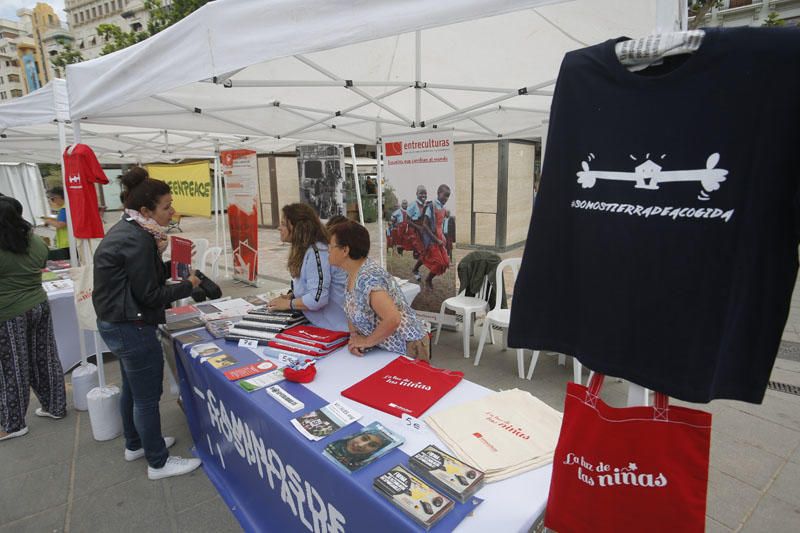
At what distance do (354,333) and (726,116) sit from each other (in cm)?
182

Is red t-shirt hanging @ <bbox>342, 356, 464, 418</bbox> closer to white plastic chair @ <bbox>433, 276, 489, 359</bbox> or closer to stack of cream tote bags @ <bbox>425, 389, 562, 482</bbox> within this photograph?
stack of cream tote bags @ <bbox>425, 389, 562, 482</bbox>

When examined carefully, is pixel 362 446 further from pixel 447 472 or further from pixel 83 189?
pixel 83 189

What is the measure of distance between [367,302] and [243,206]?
5.57 meters

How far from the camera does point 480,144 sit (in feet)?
31.7

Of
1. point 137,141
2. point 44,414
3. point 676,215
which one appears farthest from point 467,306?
point 137,141

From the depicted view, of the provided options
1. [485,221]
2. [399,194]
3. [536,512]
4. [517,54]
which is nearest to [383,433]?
[536,512]

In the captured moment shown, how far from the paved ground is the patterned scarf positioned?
57.6 inches

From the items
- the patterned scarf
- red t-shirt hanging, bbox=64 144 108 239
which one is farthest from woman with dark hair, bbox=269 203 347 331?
red t-shirt hanging, bbox=64 144 108 239

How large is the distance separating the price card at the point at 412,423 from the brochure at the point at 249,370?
80cm

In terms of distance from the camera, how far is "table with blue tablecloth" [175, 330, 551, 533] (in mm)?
1107

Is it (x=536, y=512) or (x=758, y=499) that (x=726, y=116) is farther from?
(x=758, y=499)

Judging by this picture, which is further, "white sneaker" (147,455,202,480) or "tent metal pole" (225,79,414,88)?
"tent metal pole" (225,79,414,88)

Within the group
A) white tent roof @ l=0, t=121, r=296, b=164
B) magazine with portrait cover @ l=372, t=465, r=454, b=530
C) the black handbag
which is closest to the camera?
magazine with portrait cover @ l=372, t=465, r=454, b=530

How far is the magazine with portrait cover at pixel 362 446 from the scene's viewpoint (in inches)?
49.1
